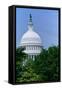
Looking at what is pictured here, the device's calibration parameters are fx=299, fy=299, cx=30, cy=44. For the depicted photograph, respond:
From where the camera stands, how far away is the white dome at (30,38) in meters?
1.99

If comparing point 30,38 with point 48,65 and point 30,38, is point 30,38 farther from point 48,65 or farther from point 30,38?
point 48,65

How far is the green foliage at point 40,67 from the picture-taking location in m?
1.98

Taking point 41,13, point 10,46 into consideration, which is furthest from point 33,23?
point 10,46

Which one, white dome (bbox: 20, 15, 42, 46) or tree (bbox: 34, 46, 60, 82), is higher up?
white dome (bbox: 20, 15, 42, 46)

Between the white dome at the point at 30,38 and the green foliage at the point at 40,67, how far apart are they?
61mm

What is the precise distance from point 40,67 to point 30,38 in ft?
0.70

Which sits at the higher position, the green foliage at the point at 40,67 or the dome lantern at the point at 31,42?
the dome lantern at the point at 31,42

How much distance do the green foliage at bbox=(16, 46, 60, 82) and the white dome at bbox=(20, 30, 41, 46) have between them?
0.06 meters

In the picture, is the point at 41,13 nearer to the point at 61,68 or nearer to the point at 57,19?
the point at 57,19

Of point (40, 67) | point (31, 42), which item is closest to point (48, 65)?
point (40, 67)

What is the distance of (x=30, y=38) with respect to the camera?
2016 mm

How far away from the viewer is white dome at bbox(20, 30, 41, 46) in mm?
1994

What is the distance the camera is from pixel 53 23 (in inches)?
82.6

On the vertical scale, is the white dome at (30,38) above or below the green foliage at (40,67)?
above
